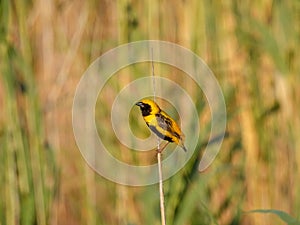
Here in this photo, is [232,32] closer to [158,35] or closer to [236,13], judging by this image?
[236,13]

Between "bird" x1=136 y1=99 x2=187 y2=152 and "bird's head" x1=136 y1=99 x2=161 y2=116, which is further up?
"bird's head" x1=136 y1=99 x2=161 y2=116

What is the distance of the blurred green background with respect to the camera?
1362 millimetres

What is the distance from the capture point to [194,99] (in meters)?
1.62

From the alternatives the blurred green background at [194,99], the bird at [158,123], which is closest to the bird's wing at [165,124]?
the bird at [158,123]

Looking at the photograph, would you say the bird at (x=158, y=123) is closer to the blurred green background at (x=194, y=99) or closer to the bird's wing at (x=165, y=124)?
the bird's wing at (x=165, y=124)

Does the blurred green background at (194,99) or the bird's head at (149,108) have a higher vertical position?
the blurred green background at (194,99)

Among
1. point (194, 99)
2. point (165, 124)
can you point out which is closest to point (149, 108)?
point (165, 124)

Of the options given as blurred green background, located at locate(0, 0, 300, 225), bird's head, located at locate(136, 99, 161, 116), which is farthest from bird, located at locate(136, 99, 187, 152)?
blurred green background, located at locate(0, 0, 300, 225)

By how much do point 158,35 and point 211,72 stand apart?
0.50 ft

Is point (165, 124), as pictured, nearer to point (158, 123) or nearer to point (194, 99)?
point (158, 123)

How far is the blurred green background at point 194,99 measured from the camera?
53.6 inches

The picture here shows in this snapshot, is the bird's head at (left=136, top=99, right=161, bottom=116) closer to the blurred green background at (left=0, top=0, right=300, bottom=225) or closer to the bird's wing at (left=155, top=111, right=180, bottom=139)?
the bird's wing at (left=155, top=111, right=180, bottom=139)

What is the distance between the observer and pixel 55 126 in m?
1.82

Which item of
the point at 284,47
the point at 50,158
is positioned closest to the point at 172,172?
the point at 50,158
